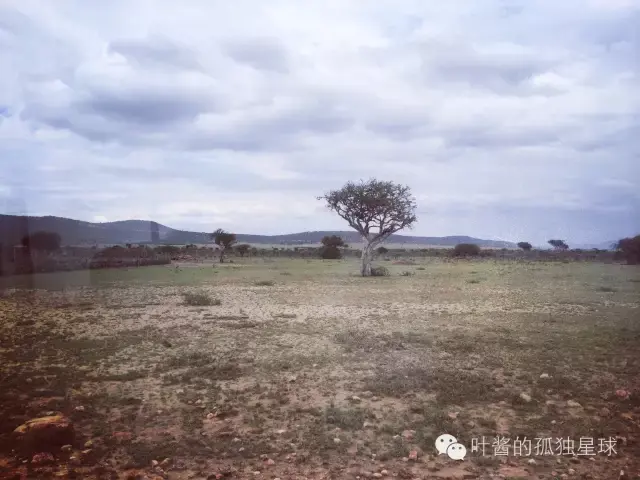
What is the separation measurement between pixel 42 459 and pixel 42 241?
2280cm

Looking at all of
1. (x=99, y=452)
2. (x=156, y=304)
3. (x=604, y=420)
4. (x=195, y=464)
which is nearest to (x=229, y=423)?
(x=195, y=464)

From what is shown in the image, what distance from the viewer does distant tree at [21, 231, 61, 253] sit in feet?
72.3

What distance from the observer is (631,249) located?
46000 mm

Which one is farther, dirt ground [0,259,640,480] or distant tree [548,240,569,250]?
distant tree [548,240,569,250]

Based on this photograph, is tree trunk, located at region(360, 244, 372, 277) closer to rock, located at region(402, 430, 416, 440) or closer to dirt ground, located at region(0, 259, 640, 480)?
dirt ground, located at region(0, 259, 640, 480)

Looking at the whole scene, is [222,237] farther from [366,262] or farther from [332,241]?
[366,262]

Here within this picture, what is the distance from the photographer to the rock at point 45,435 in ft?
15.9

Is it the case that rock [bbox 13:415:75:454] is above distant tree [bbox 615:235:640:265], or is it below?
below

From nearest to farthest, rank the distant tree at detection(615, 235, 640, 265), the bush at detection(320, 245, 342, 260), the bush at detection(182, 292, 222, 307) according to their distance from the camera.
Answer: the bush at detection(182, 292, 222, 307), the distant tree at detection(615, 235, 640, 265), the bush at detection(320, 245, 342, 260)

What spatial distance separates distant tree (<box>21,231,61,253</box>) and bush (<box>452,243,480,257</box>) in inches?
2373

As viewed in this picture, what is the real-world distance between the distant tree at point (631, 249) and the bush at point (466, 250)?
26.7 metres

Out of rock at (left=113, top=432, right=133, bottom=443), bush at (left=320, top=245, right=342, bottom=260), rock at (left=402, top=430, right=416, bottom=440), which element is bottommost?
rock at (left=402, top=430, right=416, bottom=440)

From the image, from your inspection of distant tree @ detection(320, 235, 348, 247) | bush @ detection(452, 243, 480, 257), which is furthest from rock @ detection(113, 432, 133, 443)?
bush @ detection(452, 243, 480, 257)

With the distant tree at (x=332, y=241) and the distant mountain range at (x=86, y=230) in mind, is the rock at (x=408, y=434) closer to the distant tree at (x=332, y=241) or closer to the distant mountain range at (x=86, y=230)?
the distant mountain range at (x=86, y=230)
